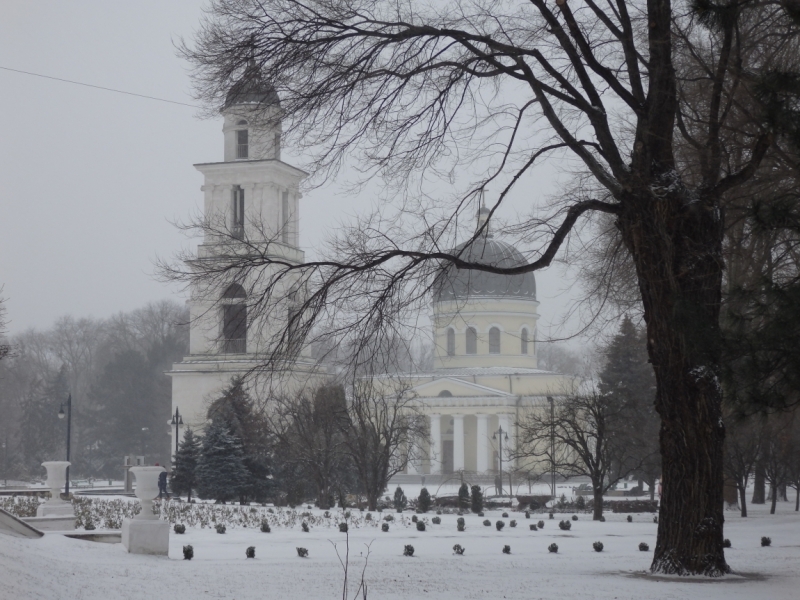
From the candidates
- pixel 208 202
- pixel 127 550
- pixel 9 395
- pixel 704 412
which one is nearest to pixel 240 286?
pixel 127 550

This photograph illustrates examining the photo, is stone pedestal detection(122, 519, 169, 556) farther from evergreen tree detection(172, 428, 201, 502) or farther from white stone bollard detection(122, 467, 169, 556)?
evergreen tree detection(172, 428, 201, 502)

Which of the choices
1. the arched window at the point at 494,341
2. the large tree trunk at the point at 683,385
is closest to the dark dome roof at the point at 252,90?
the large tree trunk at the point at 683,385

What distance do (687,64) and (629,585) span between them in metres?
7.79

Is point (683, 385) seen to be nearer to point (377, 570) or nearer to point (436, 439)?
point (377, 570)

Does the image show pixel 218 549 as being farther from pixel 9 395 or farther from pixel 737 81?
pixel 9 395

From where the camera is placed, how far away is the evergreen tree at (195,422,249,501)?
3744 cm

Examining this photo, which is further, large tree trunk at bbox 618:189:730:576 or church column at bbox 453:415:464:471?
church column at bbox 453:415:464:471

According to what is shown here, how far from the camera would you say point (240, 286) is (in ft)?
52.2

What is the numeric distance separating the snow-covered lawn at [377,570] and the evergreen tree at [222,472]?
1428 cm

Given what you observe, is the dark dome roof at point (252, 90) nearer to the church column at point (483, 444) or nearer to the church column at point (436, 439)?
the church column at point (483, 444)

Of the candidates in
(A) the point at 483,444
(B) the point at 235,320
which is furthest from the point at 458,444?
(B) the point at 235,320

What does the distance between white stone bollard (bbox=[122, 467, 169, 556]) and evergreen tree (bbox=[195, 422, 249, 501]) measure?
805 inches

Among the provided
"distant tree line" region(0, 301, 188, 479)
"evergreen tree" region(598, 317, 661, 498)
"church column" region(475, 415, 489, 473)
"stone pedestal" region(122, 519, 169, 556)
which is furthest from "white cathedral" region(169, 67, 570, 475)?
"stone pedestal" region(122, 519, 169, 556)

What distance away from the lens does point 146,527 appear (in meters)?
16.6
